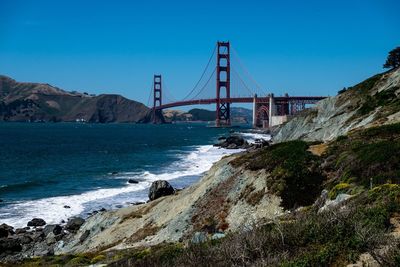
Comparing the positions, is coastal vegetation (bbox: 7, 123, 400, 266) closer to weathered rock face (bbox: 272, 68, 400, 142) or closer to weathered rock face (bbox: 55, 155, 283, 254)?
weathered rock face (bbox: 55, 155, 283, 254)

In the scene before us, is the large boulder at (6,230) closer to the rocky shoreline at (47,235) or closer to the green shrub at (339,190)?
the rocky shoreline at (47,235)

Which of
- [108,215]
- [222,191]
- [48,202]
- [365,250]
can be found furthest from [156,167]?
[365,250]

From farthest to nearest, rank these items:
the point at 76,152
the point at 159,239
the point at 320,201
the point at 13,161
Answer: the point at 76,152, the point at 13,161, the point at 159,239, the point at 320,201

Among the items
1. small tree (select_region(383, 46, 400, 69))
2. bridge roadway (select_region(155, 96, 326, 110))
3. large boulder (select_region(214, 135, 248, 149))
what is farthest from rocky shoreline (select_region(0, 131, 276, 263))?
bridge roadway (select_region(155, 96, 326, 110))

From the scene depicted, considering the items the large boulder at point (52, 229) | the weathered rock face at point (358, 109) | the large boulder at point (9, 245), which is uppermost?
the weathered rock face at point (358, 109)

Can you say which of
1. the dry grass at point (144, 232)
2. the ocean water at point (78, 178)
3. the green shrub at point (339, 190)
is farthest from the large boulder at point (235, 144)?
→ the green shrub at point (339, 190)

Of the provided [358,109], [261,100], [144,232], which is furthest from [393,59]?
[261,100]

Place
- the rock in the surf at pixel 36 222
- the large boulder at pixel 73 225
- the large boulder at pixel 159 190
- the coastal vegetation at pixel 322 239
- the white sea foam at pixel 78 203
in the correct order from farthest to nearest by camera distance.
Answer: the white sea foam at pixel 78 203 < the rock in the surf at pixel 36 222 < the large boulder at pixel 159 190 < the large boulder at pixel 73 225 < the coastal vegetation at pixel 322 239

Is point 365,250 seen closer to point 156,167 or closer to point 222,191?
point 222,191

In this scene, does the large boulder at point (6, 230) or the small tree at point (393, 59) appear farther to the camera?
the small tree at point (393, 59)
